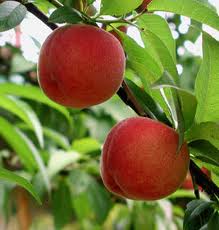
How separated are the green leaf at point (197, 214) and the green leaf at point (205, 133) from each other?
7 centimetres

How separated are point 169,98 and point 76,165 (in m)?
0.92

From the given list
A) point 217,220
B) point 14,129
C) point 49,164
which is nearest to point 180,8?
point 217,220

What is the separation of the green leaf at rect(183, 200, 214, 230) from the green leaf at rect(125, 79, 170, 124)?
0.10 metres

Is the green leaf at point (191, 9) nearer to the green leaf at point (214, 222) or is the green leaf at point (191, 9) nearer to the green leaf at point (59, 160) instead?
the green leaf at point (214, 222)

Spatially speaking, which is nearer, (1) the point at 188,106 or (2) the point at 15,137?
(1) the point at 188,106

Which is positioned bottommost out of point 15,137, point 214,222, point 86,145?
point 86,145

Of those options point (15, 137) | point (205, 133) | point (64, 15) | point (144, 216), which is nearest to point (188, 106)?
point (205, 133)

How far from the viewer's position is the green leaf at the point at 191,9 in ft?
1.92

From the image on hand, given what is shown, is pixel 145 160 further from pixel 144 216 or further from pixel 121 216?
pixel 121 216

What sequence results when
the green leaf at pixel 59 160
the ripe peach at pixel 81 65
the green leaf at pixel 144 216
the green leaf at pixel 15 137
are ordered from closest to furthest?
the ripe peach at pixel 81 65, the green leaf at pixel 15 137, the green leaf at pixel 59 160, the green leaf at pixel 144 216

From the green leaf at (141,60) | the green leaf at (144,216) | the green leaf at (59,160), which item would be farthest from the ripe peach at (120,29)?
the green leaf at (144,216)

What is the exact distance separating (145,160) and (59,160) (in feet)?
2.76

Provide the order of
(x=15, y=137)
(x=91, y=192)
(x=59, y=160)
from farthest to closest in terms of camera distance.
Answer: (x=91, y=192) → (x=59, y=160) → (x=15, y=137)

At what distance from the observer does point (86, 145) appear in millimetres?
1488
